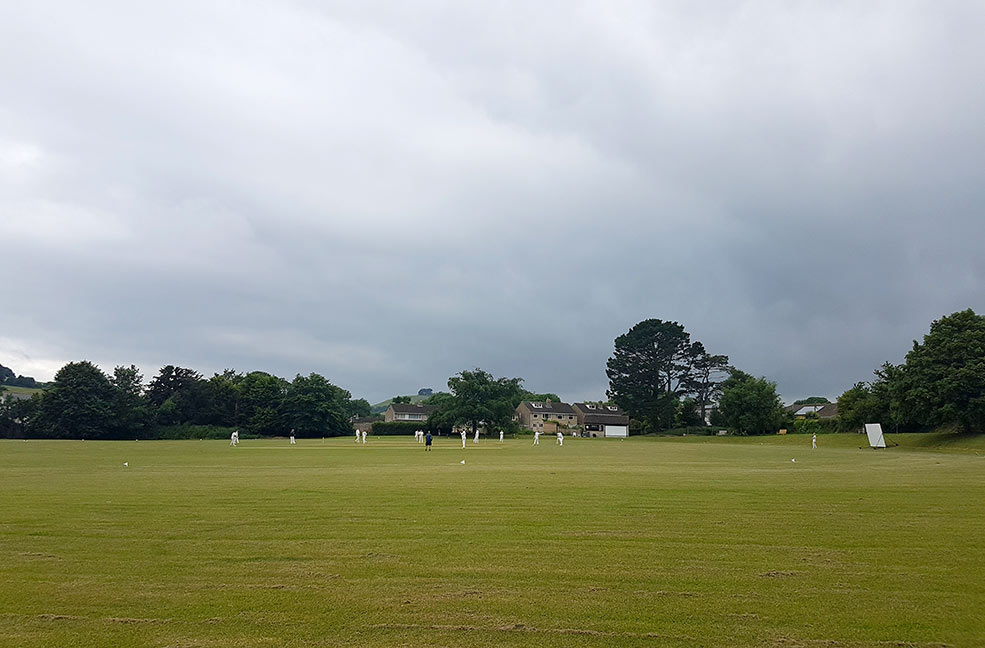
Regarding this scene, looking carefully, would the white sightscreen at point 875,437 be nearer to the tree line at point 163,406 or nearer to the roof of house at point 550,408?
the tree line at point 163,406

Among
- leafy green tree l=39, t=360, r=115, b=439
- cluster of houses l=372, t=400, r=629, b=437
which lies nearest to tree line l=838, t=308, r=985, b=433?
cluster of houses l=372, t=400, r=629, b=437

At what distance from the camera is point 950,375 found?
5609 centimetres

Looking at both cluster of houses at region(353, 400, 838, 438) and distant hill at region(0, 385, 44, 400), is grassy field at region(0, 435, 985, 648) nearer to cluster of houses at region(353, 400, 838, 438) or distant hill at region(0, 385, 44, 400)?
distant hill at region(0, 385, 44, 400)

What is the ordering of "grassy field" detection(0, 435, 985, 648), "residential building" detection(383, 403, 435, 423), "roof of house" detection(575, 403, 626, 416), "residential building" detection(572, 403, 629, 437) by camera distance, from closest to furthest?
1. "grassy field" detection(0, 435, 985, 648)
2. "residential building" detection(572, 403, 629, 437)
3. "roof of house" detection(575, 403, 626, 416)
4. "residential building" detection(383, 403, 435, 423)

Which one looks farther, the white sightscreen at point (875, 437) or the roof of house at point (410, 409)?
the roof of house at point (410, 409)

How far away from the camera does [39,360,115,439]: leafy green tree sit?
85.6 m

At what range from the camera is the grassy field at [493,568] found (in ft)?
21.6

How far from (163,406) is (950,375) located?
97.1 metres

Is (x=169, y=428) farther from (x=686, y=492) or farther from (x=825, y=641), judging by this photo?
(x=825, y=641)

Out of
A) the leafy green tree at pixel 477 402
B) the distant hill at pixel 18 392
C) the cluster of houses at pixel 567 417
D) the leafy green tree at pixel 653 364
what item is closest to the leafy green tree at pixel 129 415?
the distant hill at pixel 18 392

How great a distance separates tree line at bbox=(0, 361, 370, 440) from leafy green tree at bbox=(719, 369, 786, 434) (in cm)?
5760

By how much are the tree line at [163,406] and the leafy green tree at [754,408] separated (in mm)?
57600

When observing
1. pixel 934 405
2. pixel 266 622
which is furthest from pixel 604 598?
pixel 934 405

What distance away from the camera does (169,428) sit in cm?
9369
